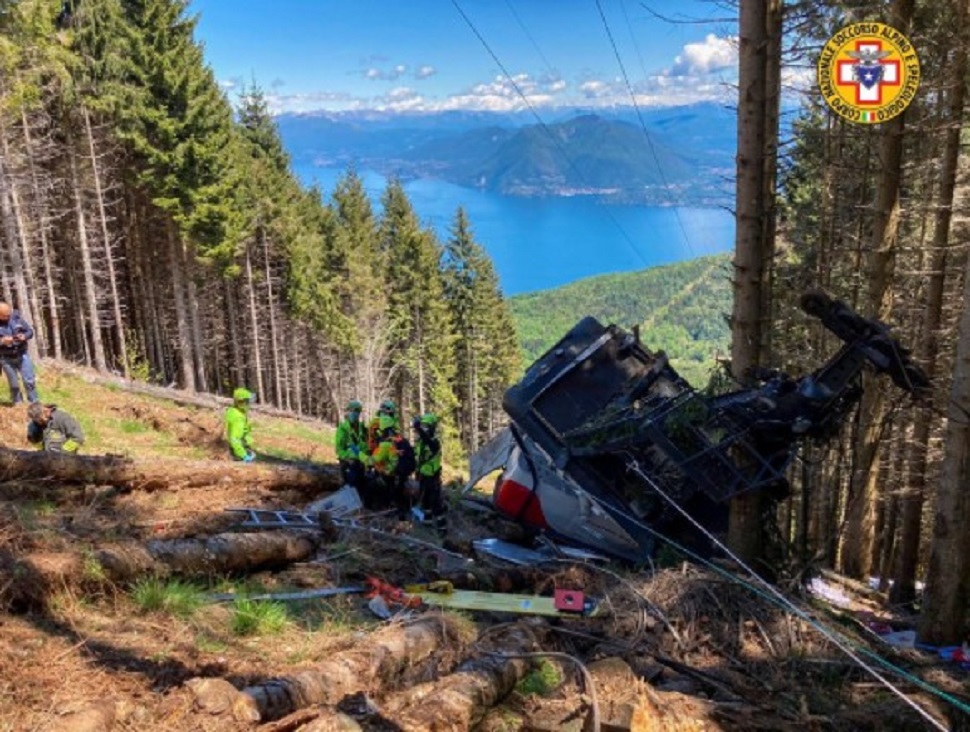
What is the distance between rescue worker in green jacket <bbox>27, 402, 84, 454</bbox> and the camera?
10.7 metres

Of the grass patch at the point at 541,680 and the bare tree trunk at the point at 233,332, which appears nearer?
the grass patch at the point at 541,680

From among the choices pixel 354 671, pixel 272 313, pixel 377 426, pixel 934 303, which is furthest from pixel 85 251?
pixel 354 671

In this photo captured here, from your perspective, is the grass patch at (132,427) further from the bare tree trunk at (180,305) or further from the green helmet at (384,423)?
the bare tree trunk at (180,305)

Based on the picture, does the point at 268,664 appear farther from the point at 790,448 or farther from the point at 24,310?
the point at 24,310

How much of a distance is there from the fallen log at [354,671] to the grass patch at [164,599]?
1.41 meters

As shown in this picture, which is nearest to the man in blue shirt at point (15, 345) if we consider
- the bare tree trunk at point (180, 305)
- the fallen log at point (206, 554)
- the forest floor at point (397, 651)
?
the forest floor at point (397, 651)

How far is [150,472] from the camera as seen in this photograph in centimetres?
962

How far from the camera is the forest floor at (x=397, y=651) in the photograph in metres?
3.97

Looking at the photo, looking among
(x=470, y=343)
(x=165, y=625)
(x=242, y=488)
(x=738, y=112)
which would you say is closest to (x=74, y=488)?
(x=242, y=488)

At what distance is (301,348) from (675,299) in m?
129

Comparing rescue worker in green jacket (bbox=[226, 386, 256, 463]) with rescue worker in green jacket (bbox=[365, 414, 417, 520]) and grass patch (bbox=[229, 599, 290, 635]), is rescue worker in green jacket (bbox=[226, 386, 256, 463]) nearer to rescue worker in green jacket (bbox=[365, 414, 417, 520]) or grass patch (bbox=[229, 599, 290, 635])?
rescue worker in green jacket (bbox=[365, 414, 417, 520])

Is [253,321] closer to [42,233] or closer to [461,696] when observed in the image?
[42,233]

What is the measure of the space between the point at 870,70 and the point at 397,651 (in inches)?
384

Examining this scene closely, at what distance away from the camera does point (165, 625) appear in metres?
5.16
